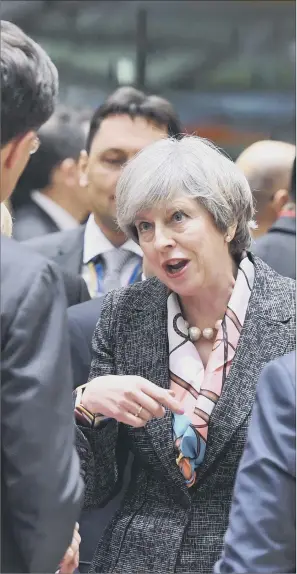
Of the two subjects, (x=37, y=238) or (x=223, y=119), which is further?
(x=37, y=238)

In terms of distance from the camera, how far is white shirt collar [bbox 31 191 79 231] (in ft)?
11.2

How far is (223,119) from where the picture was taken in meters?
3.10

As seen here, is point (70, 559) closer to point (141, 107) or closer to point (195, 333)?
point (195, 333)

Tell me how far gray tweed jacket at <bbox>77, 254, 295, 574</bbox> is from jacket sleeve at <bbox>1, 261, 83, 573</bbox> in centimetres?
62

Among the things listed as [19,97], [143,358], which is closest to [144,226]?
[143,358]

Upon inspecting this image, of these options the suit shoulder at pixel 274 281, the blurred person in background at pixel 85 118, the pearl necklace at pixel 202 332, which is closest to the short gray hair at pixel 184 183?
the suit shoulder at pixel 274 281

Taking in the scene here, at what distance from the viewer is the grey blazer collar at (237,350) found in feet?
8.18

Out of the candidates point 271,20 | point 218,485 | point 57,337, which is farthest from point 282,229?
point 57,337

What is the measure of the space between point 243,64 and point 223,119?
18 cm

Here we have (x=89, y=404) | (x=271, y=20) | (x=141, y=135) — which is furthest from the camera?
(x=141, y=135)

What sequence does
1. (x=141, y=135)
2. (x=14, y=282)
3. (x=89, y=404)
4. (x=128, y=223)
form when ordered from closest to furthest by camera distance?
(x=14, y=282)
(x=89, y=404)
(x=128, y=223)
(x=141, y=135)

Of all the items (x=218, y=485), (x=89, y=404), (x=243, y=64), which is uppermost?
(x=243, y=64)

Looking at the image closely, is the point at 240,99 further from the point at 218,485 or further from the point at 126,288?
the point at 218,485

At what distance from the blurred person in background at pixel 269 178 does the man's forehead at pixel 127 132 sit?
1.04 feet
